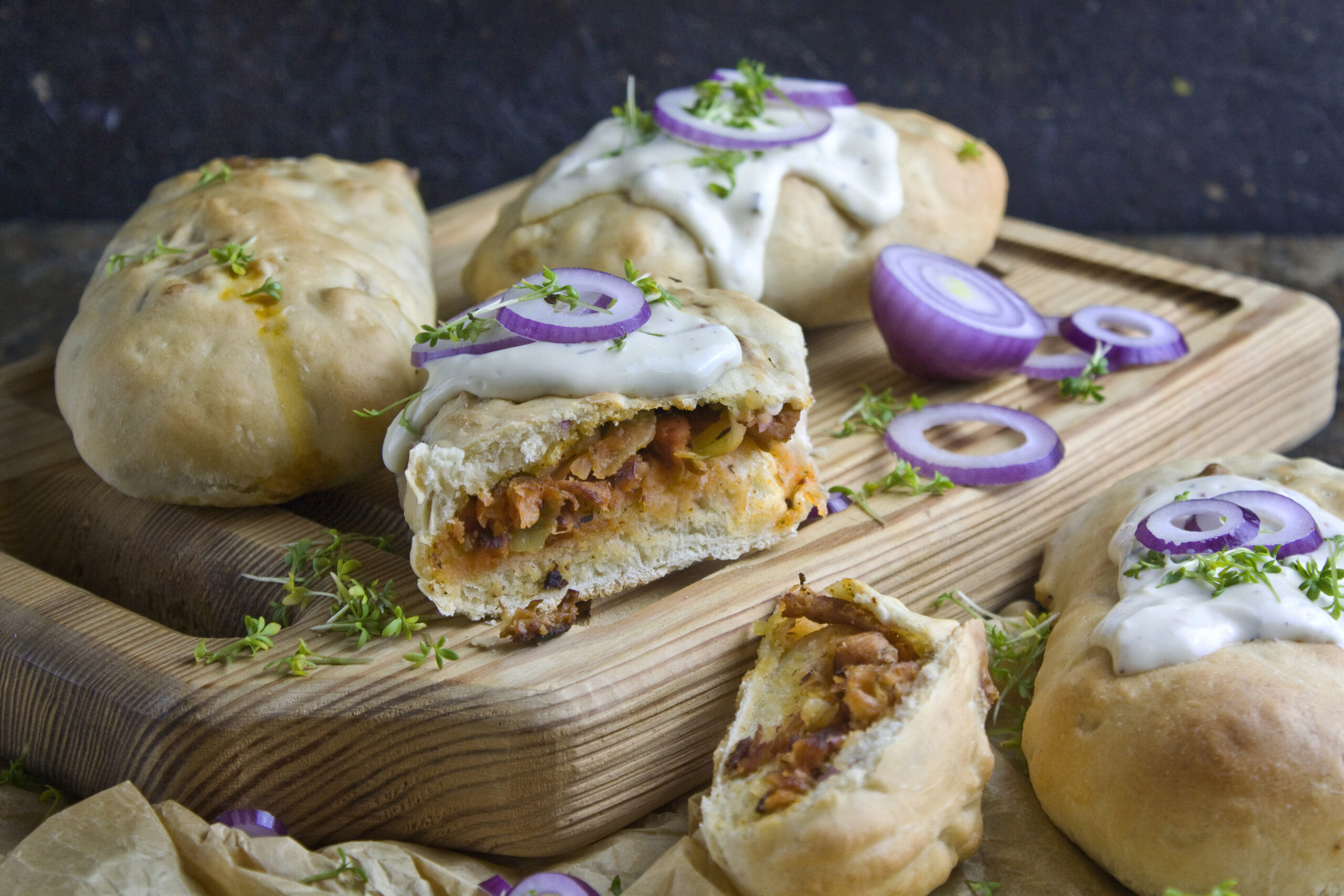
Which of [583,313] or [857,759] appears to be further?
[583,313]

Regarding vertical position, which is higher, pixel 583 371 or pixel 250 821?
pixel 583 371

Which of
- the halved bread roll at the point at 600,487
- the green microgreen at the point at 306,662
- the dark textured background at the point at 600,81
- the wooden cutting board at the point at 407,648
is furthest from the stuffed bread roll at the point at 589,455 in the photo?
the dark textured background at the point at 600,81

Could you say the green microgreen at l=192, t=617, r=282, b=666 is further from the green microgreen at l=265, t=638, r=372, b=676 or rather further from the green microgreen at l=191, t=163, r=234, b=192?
the green microgreen at l=191, t=163, r=234, b=192

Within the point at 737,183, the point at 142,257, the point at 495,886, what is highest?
the point at 737,183

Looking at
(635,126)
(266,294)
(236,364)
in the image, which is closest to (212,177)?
(266,294)

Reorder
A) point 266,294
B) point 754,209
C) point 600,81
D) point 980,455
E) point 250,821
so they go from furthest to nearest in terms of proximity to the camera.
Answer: point 600,81
point 754,209
point 980,455
point 266,294
point 250,821

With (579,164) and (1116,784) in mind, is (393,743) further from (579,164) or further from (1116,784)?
(579,164)

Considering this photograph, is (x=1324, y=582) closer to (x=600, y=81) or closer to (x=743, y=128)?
(x=743, y=128)

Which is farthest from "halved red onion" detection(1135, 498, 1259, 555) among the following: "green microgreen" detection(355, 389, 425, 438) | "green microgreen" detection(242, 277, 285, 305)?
"green microgreen" detection(242, 277, 285, 305)
